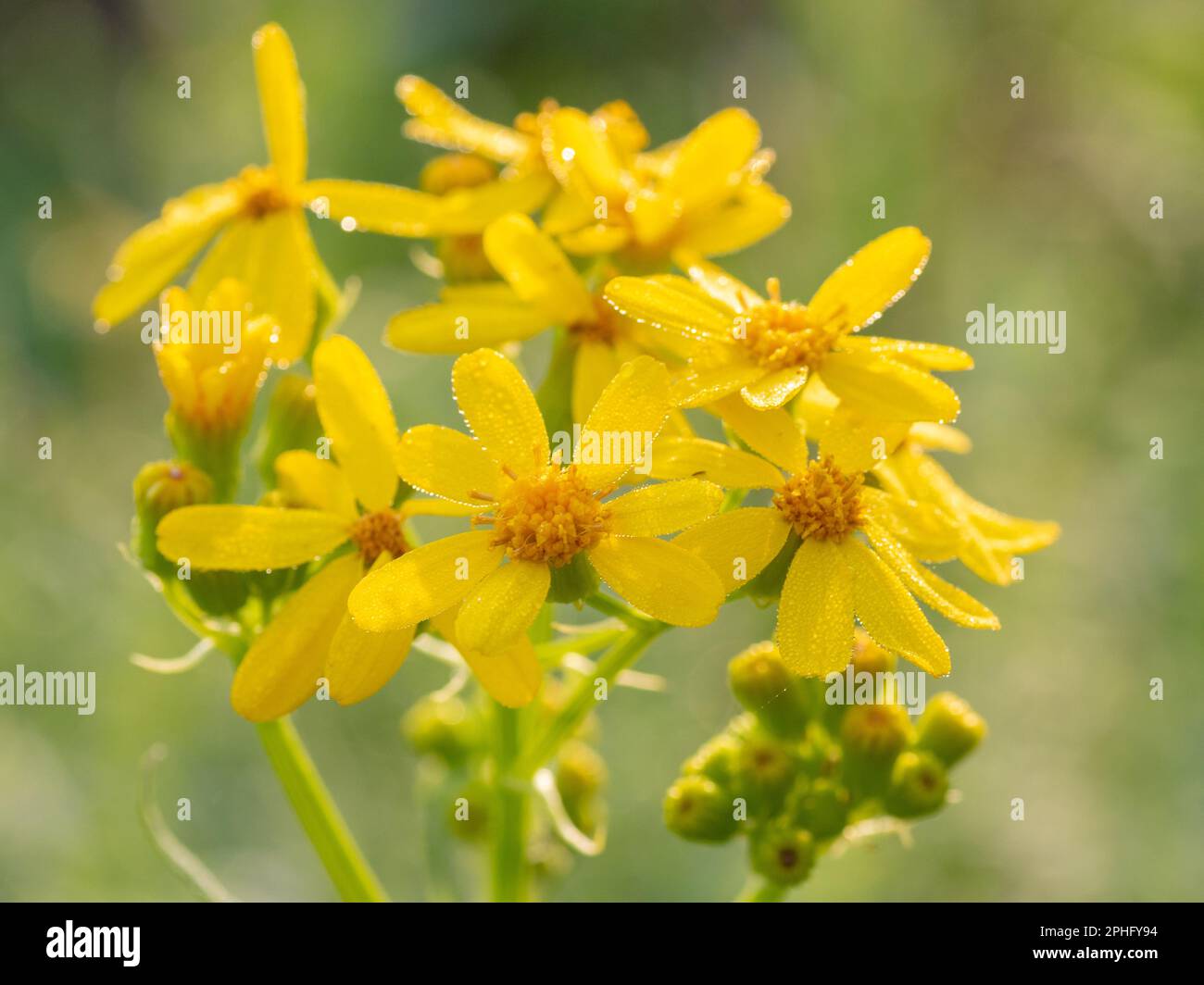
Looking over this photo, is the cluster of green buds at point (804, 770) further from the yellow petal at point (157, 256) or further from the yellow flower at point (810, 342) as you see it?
the yellow petal at point (157, 256)

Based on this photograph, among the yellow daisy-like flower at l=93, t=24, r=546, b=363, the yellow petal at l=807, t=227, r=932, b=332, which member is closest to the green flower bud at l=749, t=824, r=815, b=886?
the yellow petal at l=807, t=227, r=932, b=332

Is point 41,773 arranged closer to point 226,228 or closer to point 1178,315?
point 226,228

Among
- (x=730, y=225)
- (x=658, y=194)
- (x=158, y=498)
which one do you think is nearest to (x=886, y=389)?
(x=730, y=225)

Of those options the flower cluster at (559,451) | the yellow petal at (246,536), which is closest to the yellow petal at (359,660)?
the flower cluster at (559,451)

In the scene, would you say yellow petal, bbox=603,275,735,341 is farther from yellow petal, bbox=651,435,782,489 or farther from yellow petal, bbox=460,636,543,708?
yellow petal, bbox=460,636,543,708

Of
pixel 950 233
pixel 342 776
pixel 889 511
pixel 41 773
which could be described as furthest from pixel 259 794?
pixel 950 233

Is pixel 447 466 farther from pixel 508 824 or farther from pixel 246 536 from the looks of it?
pixel 508 824

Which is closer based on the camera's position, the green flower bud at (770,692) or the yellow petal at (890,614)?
the yellow petal at (890,614)
